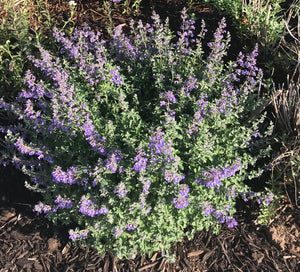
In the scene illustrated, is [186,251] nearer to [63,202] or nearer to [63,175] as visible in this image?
[63,202]

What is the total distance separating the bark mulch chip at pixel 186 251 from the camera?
11.2 feet

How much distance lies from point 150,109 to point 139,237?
4.43 ft

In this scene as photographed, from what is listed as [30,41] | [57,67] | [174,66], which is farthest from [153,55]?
[30,41]

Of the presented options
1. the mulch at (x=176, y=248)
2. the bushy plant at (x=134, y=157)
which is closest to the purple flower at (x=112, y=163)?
the bushy plant at (x=134, y=157)

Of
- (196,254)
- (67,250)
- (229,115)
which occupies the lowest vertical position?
(196,254)

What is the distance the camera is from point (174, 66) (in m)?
3.86

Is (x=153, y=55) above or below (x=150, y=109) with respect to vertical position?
above

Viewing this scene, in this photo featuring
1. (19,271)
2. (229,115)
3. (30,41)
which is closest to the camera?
(229,115)

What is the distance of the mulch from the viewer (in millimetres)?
3418

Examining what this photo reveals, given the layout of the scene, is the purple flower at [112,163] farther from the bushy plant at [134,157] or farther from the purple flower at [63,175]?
the purple flower at [63,175]

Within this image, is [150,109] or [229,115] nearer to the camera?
[229,115]

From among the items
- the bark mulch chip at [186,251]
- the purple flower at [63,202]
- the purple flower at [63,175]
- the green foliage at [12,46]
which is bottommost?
the bark mulch chip at [186,251]

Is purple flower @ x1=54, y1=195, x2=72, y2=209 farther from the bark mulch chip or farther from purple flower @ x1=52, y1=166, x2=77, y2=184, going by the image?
the bark mulch chip

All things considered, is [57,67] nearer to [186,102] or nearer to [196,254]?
[186,102]
